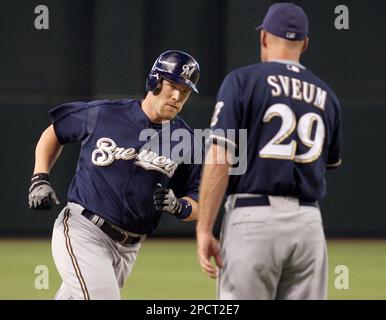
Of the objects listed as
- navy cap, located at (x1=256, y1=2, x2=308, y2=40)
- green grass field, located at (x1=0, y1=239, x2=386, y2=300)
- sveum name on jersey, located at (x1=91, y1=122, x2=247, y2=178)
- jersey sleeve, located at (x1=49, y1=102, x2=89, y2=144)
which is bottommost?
green grass field, located at (x1=0, y1=239, x2=386, y2=300)

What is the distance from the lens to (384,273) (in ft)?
32.9

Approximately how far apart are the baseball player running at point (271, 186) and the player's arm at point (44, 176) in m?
1.40

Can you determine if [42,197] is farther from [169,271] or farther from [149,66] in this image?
[149,66]

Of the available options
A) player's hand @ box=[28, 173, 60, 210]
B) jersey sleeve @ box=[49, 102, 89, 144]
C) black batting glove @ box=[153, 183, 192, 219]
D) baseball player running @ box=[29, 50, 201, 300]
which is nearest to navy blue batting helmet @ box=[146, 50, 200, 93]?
baseball player running @ box=[29, 50, 201, 300]

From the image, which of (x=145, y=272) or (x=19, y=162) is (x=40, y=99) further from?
(x=145, y=272)

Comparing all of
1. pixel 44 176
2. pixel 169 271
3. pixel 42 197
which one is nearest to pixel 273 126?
pixel 42 197

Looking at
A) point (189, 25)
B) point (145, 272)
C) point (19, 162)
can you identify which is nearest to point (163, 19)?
point (189, 25)

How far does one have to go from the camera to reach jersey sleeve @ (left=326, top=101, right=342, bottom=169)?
172 inches

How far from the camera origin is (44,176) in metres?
5.38

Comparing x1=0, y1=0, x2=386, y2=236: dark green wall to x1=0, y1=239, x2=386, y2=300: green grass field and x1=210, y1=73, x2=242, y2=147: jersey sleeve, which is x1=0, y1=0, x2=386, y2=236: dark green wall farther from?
x1=210, y1=73, x2=242, y2=147: jersey sleeve

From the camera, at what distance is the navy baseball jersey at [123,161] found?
5.29m

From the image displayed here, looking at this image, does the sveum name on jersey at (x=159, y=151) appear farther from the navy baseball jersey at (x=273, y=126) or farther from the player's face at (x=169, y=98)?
the navy baseball jersey at (x=273, y=126)

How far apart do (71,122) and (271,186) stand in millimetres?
1867

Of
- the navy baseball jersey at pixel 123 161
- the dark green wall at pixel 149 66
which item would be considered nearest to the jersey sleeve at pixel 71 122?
the navy baseball jersey at pixel 123 161
